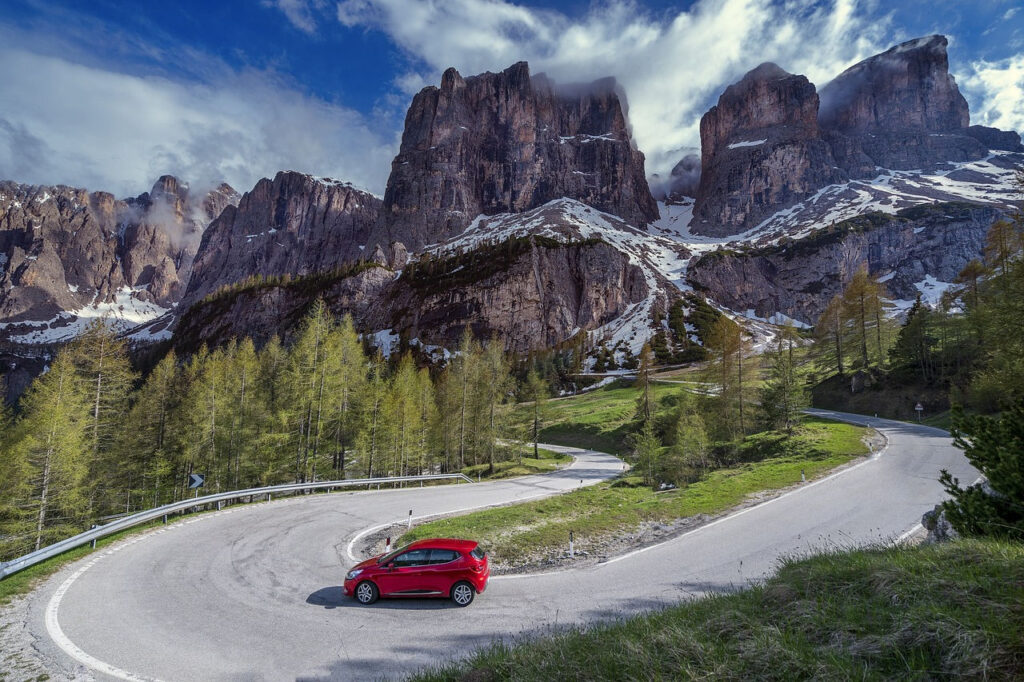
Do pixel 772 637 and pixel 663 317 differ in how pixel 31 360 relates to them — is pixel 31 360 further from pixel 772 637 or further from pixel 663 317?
pixel 772 637

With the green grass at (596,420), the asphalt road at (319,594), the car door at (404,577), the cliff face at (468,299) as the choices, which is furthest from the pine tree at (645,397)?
the cliff face at (468,299)

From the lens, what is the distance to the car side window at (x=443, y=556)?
11.5m

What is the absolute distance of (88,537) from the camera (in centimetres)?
1554

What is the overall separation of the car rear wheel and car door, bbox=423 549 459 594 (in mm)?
1336

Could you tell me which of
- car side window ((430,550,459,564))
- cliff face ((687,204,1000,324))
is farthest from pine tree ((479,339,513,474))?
cliff face ((687,204,1000,324))

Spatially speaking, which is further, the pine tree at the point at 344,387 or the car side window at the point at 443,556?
the pine tree at the point at 344,387

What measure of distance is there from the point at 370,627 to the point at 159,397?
3673 centimetres

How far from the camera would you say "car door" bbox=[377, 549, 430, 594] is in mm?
11398

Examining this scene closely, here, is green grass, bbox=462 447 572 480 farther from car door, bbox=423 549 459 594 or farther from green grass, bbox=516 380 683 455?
car door, bbox=423 549 459 594

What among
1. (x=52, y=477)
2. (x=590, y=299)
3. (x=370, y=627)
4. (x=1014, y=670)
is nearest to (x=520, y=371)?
(x=590, y=299)

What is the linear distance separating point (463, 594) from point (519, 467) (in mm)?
31668

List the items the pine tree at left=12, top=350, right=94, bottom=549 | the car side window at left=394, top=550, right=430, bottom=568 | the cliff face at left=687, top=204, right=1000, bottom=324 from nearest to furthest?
the car side window at left=394, top=550, right=430, bottom=568
the pine tree at left=12, top=350, right=94, bottom=549
the cliff face at left=687, top=204, right=1000, bottom=324

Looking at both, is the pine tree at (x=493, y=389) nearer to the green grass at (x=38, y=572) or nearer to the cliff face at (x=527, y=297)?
the green grass at (x=38, y=572)

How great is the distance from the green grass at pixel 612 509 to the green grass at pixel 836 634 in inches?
377
